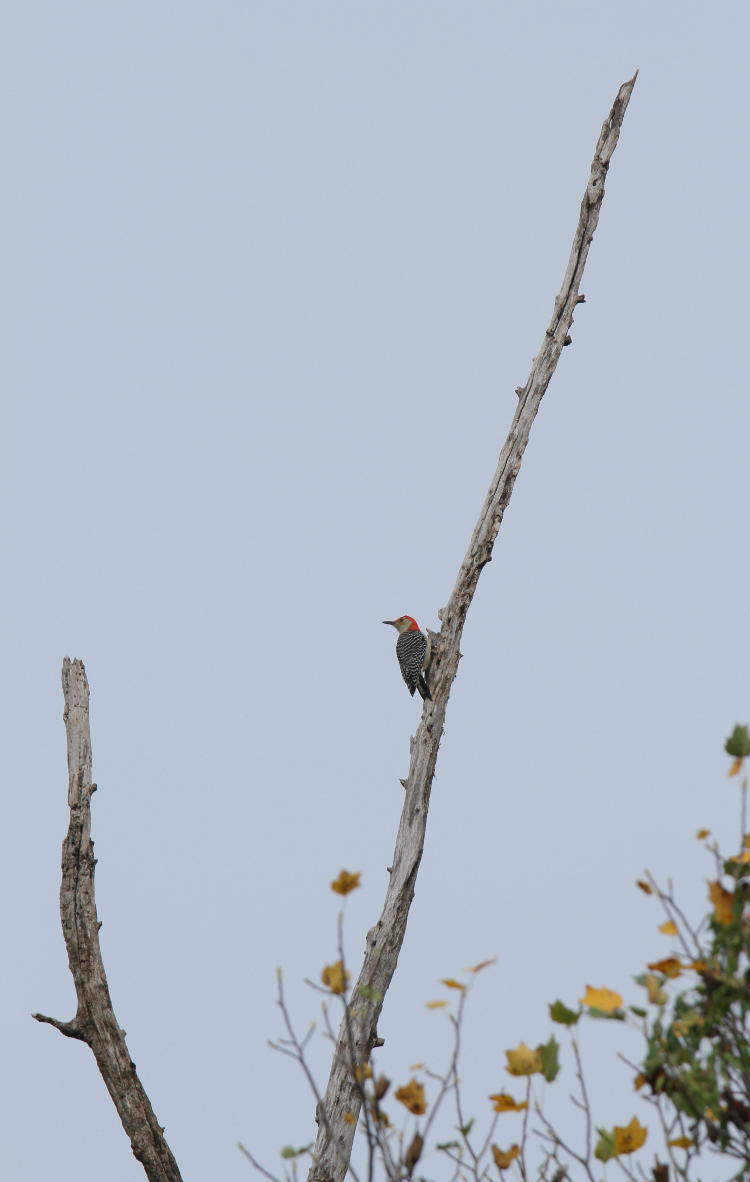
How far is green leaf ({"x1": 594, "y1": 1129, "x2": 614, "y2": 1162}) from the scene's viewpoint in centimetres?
270

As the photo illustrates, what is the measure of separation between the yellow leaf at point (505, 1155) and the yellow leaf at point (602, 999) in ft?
1.89

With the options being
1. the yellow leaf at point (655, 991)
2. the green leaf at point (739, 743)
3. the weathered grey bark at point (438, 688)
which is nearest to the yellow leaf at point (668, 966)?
the yellow leaf at point (655, 991)

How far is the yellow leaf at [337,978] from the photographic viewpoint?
8.70ft

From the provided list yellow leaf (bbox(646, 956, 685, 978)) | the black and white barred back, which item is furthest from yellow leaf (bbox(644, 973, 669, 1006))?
the black and white barred back

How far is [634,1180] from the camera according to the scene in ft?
8.85

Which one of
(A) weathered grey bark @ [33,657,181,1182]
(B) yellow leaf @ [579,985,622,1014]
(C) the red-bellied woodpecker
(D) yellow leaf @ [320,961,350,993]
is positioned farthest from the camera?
(C) the red-bellied woodpecker

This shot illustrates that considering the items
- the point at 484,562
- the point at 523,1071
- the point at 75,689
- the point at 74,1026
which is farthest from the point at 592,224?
the point at 523,1071

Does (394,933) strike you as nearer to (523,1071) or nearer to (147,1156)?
(147,1156)

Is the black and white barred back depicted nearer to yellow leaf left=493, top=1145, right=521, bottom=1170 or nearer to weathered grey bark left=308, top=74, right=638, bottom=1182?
weathered grey bark left=308, top=74, right=638, bottom=1182

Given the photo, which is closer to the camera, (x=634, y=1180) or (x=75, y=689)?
(x=634, y=1180)

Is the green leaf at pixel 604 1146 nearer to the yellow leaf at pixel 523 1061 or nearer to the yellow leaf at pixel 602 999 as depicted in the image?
the yellow leaf at pixel 523 1061

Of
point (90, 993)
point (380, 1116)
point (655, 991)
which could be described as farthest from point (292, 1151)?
point (90, 993)

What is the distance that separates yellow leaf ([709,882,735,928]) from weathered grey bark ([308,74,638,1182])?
3.83 meters

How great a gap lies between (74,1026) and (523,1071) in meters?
4.40
